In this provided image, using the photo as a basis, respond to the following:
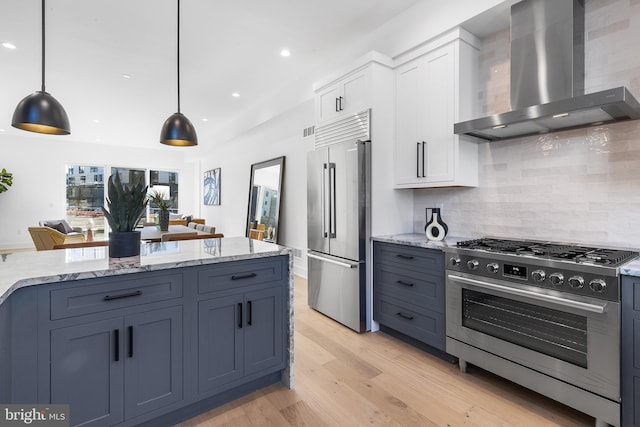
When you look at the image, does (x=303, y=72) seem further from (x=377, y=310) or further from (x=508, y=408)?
(x=508, y=408)

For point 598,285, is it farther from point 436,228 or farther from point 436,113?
point 436,113

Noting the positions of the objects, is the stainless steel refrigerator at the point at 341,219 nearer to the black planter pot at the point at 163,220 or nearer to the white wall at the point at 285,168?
the white wall at the point at 285,168

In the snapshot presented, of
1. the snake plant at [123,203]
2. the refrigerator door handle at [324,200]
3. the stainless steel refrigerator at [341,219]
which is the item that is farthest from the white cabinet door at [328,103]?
the snake plant at [123,203]

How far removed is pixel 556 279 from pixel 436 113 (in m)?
1.63

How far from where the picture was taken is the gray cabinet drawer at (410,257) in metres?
2.47

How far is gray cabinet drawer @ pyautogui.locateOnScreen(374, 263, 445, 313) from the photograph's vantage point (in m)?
2.48

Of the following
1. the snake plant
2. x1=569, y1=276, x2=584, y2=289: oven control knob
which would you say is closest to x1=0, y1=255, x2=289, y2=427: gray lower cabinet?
the snake plant

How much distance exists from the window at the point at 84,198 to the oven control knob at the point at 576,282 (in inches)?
424

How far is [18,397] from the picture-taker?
1.31 meters

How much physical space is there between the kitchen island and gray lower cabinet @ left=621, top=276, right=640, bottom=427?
183 centimetres

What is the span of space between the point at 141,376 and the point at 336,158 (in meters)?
2.37

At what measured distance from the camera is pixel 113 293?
153 centimetres

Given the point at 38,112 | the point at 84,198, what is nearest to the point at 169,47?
the point at 38,112

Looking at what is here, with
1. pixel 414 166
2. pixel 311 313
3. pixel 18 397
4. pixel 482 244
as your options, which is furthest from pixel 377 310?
pixel 18 397
